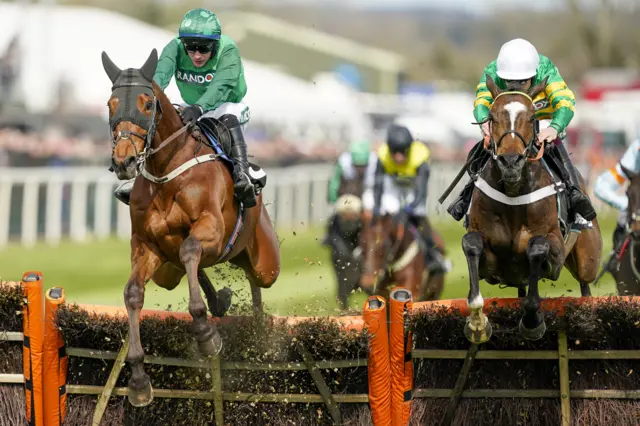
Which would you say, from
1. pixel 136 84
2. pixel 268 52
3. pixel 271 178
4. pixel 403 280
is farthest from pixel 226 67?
pixel 268 52

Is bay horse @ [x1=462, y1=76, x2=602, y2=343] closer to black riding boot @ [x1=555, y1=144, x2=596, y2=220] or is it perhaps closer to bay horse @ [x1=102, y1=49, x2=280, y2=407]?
black riding boot @ [x1=555, y1=144, x2=596, y2=220]

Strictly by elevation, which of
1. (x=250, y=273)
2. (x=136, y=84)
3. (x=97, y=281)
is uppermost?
(x=136, y=84)

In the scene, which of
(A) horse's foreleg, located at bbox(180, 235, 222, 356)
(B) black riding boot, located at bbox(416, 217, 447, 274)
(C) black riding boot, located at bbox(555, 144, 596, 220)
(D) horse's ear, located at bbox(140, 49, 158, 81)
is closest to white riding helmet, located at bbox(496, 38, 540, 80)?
(C) black riding boot, located at bbox(555, 144, 596, 220)

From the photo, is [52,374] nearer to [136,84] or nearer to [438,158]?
[136,84]

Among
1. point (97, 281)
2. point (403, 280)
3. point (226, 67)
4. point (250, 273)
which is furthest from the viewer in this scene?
point (97, 281)

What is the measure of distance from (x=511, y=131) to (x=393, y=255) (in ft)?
13.7

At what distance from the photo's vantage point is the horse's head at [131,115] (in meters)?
5.68

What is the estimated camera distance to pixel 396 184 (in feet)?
34.6

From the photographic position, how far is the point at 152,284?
46.3 ft

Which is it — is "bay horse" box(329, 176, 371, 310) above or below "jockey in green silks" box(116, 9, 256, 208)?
below

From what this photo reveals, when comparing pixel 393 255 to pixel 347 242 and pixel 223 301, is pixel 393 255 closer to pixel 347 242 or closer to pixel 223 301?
pixel 347 242

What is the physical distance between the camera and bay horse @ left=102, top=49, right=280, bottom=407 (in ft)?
19.2

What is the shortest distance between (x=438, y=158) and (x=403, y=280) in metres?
21.0

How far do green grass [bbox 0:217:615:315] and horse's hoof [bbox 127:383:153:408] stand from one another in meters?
5.09
